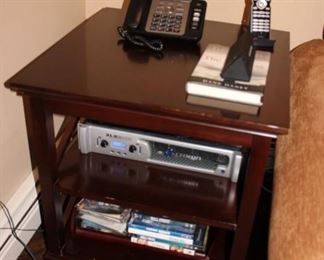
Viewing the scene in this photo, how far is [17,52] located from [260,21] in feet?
1.95

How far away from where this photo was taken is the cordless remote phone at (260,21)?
107 cm

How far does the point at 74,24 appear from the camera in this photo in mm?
1371

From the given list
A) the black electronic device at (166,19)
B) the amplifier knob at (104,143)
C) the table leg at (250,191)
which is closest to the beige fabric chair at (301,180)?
the table leg at (250,191)

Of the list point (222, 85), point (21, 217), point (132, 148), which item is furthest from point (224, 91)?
point (21, 217)

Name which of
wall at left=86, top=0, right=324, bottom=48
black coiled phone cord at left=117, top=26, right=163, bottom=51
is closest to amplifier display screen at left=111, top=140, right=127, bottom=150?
black coiled phone cord at left=117, top=26, right=163, bottom=51

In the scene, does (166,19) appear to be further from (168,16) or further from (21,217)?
(21,217)

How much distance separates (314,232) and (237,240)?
1.03 ft

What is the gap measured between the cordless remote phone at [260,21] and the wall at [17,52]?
54 cm

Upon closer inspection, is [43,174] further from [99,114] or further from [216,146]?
[216,146]

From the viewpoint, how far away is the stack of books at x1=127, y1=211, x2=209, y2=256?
110 cm

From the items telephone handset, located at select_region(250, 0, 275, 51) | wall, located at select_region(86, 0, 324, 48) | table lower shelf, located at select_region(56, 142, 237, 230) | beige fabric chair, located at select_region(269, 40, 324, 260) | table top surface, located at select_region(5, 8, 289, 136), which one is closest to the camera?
beige fabric chair, located at select_region(269, 40, 324, 260)

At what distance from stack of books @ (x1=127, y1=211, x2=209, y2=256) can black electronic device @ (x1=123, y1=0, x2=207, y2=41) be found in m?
0.45

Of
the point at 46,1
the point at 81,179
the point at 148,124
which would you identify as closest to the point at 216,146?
the point at 148,124

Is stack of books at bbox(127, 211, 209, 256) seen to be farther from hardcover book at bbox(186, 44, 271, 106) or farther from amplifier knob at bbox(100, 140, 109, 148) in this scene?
hardcover book at bbox(186, 44, 271, 106)
